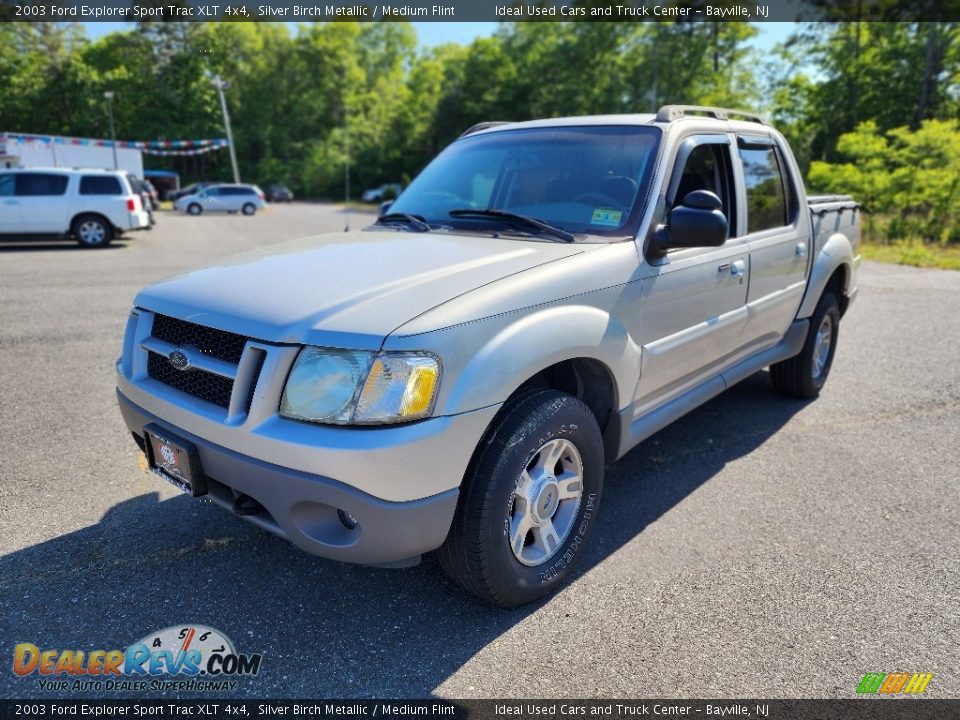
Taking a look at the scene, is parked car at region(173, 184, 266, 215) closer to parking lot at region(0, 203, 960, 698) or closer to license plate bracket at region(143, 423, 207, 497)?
parking lot at region(0, 203, 960, 698)

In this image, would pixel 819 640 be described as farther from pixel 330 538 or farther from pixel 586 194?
pixel 586 194

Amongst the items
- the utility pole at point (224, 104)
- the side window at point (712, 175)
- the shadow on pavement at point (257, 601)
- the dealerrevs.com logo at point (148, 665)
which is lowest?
the dealerrevs.com logo at point (148, 665)

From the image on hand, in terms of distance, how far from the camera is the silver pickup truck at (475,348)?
2037 millimetres

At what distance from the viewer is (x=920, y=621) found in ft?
8.16

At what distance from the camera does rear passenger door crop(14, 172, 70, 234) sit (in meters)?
14.4

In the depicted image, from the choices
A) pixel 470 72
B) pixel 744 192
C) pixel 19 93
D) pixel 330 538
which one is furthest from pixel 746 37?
Answer: pixel 19 93

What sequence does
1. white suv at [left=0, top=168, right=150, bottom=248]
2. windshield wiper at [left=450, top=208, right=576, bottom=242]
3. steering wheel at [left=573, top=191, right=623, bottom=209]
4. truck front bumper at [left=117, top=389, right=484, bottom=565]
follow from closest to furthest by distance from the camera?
truck front bumper at [left=117, top=389, right=484, bottom=565], windshield wiper at [left=450, top=208, right=576, bottom=242], steering wheel at [left=573, top=191, right=623, bottom=209], white suv at [left=0, top=168, right=150, bottom=248]

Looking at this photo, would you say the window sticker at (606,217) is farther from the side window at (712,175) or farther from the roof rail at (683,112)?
the roof rail at (683,112)

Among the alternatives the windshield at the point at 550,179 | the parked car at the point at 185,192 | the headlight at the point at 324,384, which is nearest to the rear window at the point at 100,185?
the windshield at the point at 550,179

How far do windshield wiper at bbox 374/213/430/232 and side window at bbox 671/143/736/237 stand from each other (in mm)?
1326

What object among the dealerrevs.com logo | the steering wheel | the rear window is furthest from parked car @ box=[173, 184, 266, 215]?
the dealerrevs.com logo

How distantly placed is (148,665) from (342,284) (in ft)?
4.88

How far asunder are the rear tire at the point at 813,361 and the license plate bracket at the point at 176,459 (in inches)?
163

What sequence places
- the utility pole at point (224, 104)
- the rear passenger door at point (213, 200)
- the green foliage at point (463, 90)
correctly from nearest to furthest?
the green foliage at point (463, 90) < the rear passenger door at point (213, 200) < the utility pole at point (224, 104)
